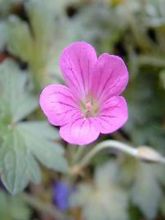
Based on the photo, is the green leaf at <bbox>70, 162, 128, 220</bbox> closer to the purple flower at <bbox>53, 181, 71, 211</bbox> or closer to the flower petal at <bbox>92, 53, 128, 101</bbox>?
the purple flower at <bbox>53, 181, 71, 211</bbox>

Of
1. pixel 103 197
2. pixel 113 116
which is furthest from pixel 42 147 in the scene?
pixel 103 197

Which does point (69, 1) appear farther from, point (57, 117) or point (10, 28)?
point (57, 117)

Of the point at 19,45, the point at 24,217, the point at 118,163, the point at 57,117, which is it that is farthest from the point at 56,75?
the point at 57,117

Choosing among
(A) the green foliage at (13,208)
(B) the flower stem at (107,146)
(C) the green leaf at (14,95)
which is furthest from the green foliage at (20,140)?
(A) the green foliage at (13,208)

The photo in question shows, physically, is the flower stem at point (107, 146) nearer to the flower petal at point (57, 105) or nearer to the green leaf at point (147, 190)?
the green leaf at point (147, 190)

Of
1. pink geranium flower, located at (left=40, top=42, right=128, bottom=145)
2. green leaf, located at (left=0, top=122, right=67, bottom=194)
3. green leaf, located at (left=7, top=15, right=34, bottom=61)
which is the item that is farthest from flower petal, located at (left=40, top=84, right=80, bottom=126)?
green leaf, located at (left=7, top=15, right=34, bottom=61)
